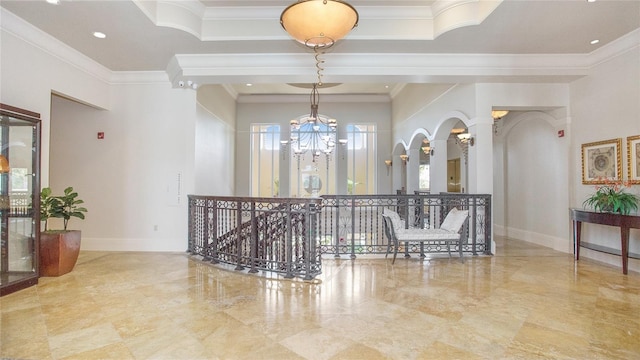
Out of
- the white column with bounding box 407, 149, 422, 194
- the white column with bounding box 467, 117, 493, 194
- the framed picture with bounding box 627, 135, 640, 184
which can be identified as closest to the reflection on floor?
the framed picture with bounding box 627, 135, 640, 184

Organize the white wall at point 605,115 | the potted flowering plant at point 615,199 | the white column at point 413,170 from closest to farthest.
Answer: the potted flowering plant at point 615,199, the white wall at point 605,115, the white column at point 413,170

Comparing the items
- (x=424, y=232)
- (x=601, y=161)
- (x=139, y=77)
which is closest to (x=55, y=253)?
(x=139, y=77)

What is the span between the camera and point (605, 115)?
Answer: 5211 millimetres

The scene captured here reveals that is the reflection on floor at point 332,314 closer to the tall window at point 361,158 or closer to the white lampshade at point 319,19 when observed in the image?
the white lampshade at point 319,19

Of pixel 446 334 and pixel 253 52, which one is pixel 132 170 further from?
pixel 446 334

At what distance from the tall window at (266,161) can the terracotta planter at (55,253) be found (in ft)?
25.8

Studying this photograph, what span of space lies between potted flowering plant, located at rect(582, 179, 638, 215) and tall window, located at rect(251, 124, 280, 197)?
9.67 metres

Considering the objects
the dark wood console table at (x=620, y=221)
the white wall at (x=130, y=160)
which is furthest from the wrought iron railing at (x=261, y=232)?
the dark wood console table at (x=620, y=221)

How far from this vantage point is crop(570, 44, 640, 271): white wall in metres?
4.75

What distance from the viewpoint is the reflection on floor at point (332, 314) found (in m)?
2.49

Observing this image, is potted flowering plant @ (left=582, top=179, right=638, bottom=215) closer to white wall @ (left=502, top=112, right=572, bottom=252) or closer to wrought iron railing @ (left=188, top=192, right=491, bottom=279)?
white wall @ (left=502, top=112, right=572, bottom=252)

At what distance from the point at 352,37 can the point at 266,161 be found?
821 cm

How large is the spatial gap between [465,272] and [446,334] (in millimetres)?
2216

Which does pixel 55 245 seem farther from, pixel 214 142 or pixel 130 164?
pixel 214 142
